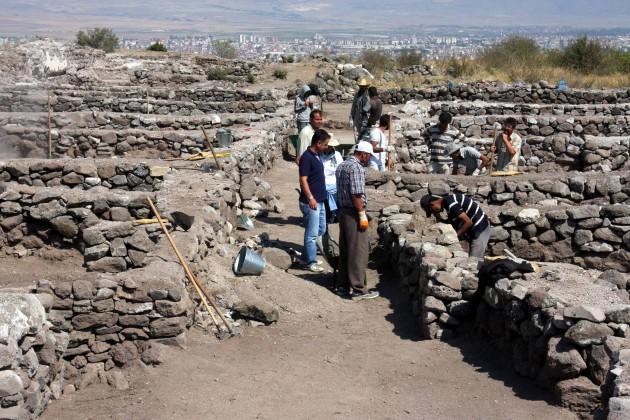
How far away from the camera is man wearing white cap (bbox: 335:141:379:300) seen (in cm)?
962

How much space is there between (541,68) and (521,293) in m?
30.1

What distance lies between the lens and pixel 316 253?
437 inches

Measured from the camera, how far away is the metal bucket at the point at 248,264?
980cm

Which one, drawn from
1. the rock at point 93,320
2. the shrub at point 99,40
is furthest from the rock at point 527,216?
the shrub at point 99,40

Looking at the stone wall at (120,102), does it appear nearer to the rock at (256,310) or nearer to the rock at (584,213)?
the rock at (584,213)

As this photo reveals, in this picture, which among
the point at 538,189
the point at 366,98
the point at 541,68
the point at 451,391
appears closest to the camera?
the point at 451,391

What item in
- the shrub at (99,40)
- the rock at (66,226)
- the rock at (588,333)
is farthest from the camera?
the shrub at (99,40)

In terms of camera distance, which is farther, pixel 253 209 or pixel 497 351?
pixel 253 209

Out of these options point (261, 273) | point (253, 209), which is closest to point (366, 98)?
point (253, 209)

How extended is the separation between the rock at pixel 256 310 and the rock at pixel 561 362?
3095mm

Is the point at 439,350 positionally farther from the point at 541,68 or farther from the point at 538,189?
the point at 541,68

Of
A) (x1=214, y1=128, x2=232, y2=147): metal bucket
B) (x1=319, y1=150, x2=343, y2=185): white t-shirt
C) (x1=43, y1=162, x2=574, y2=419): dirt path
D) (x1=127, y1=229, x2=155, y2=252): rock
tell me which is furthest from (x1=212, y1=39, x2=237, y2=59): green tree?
(x1=43, y1=162, x2=574, y2=419): dirt path

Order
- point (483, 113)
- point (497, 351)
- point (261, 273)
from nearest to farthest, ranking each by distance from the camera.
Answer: point (497, 351) → point (261, 273) → point (483, 113)

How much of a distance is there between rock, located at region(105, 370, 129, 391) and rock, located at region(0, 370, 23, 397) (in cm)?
138
